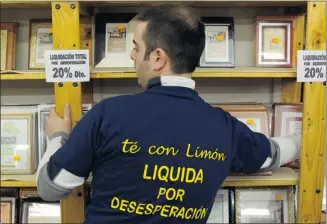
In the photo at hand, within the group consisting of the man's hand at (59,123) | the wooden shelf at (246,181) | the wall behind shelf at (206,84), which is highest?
the wall behind shelf at (206,84)

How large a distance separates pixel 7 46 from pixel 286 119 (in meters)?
1.27

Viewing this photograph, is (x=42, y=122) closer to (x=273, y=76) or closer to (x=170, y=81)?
(x=170, y=81)

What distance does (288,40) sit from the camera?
78.2 inches

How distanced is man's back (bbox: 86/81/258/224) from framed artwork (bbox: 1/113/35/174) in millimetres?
642

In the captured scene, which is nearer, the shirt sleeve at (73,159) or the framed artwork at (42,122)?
the shirt sleeve at (73,159)

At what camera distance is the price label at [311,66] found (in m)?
1.73

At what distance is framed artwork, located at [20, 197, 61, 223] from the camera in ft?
6.61

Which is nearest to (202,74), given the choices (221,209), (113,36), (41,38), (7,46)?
(113,36)

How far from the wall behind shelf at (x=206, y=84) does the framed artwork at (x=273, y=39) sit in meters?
0.14

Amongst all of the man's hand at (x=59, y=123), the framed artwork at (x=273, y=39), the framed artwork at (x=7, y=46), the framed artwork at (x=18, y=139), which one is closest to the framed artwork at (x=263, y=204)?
the framed artwork at (x=273, y=39)

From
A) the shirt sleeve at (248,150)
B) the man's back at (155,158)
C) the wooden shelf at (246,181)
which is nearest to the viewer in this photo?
the man's back at (155,158)

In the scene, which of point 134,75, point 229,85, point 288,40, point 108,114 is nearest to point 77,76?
point 134,75

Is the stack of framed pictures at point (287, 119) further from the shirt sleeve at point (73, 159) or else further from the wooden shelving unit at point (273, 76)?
the shirt sleeve at point (73, 159)

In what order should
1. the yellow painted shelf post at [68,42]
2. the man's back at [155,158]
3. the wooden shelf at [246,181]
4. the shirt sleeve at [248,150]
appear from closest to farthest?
the man's back at [155,158], the shirt sleeve at [248,150], the yellow painted shelf post at [68,42], the wooden shelf at [246,181]
